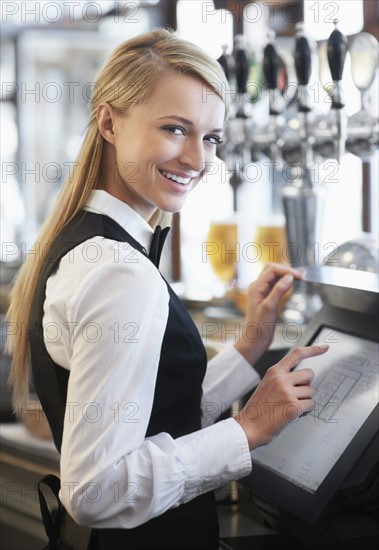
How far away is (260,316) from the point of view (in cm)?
140

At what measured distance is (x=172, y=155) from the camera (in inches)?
42.9

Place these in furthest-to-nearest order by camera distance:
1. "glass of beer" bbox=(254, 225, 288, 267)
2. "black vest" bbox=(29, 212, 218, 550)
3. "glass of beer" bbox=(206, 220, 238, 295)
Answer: "glass of beer" bbox=(206, 220, 238, 295), "glass of beer" bbox=(254, 225, 288, 267), "black vest" bbox=(29, 212, 218, 550)

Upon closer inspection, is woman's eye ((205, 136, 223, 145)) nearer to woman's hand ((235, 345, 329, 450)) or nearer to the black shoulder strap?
the black shoulder strap

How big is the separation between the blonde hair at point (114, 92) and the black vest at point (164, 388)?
0.04 metres

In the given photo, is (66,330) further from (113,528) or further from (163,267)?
(163,267)

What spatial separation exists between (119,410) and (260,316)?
0.50 meters

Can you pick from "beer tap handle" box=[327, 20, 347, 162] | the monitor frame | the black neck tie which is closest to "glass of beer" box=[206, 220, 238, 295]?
"beer tap handle" box=[327, 20, 347, 162]

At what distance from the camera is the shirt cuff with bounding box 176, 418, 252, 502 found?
3.23ft

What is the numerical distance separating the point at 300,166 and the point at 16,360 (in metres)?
0.95

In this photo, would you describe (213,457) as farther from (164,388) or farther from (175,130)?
(175,130)

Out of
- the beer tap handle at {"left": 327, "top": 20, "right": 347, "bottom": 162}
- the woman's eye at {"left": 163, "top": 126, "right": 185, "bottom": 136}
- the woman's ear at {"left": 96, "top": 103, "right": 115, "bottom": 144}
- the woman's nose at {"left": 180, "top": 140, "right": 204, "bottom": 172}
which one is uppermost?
the beer tap handle at {"left": 327, "top": 20, "right": 347, "bottom": 162}

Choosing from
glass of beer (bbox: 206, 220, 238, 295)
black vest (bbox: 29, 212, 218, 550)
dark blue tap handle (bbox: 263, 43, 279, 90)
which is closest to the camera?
black vest (bbox: 29, 212, 218, 550)

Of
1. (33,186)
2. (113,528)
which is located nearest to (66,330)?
(113,528)

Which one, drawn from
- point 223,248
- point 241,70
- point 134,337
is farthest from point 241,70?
point 134,337
